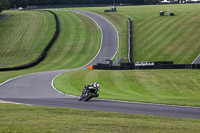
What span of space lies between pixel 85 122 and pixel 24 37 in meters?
71.0

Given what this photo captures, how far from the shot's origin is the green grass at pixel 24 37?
72.6 m

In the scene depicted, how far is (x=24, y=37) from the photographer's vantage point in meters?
85.0

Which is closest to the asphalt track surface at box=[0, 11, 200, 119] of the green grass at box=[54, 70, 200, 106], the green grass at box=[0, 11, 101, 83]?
the green grass at box=[54, 70, 200, 106]

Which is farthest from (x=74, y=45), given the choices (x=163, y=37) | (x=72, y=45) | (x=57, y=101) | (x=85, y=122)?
(x=85, y=122)

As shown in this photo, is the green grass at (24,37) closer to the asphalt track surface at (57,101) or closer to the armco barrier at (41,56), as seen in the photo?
the armco barrier at (41,56)

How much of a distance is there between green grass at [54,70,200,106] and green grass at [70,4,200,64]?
1907 cm

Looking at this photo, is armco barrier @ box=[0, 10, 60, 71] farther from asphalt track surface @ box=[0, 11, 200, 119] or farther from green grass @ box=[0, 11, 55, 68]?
asphalt track surface @ box=[0, 11, 200, 119]

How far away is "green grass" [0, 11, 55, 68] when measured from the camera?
7262 centimetres

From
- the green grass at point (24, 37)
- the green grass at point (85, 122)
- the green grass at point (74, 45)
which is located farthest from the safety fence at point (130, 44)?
the green grass at point (85, 122)

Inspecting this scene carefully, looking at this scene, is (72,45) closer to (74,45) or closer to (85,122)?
(74,45)

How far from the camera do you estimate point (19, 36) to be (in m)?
85.8

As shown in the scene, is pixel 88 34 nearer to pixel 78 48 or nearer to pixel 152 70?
pixel 78 48

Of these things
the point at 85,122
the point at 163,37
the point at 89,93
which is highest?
the point at 85,122

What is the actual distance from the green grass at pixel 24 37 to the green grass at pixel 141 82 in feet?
84.4
